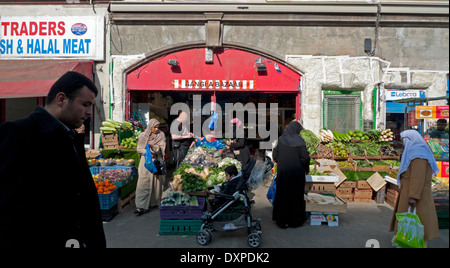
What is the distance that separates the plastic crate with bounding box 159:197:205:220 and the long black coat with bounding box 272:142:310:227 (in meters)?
1.62

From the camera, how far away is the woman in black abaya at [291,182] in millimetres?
5277

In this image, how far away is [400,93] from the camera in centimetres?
955

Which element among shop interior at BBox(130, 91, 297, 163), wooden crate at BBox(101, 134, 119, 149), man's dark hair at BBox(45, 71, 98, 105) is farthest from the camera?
shop interior at BBox(130, 91, 297, 163)

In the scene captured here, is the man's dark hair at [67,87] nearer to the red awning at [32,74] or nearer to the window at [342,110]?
the red awning at [32,74]

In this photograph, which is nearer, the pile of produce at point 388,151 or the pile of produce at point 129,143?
the pile of produce at point 388,151

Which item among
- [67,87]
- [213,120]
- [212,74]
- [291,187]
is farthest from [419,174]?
[212,74]

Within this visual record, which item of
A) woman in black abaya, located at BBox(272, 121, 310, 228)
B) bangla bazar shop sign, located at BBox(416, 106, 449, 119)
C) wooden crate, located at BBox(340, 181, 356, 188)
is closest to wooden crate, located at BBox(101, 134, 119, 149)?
woman in black abaya, located at BBox(272, 121, 310, 228)

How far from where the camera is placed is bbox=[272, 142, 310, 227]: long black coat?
17.3 feet

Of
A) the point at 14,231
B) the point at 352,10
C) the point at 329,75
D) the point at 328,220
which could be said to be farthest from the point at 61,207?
the point at 352,10

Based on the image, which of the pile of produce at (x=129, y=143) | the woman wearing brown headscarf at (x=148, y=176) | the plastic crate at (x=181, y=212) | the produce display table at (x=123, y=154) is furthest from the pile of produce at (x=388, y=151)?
the pile of produce at (x=129, y=143)

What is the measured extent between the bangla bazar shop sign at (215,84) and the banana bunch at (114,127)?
6.87ft

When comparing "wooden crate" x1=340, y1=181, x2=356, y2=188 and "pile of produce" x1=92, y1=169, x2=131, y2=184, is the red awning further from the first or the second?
"wooden crate" x1=340, y1=181, x2=356, y2=188
